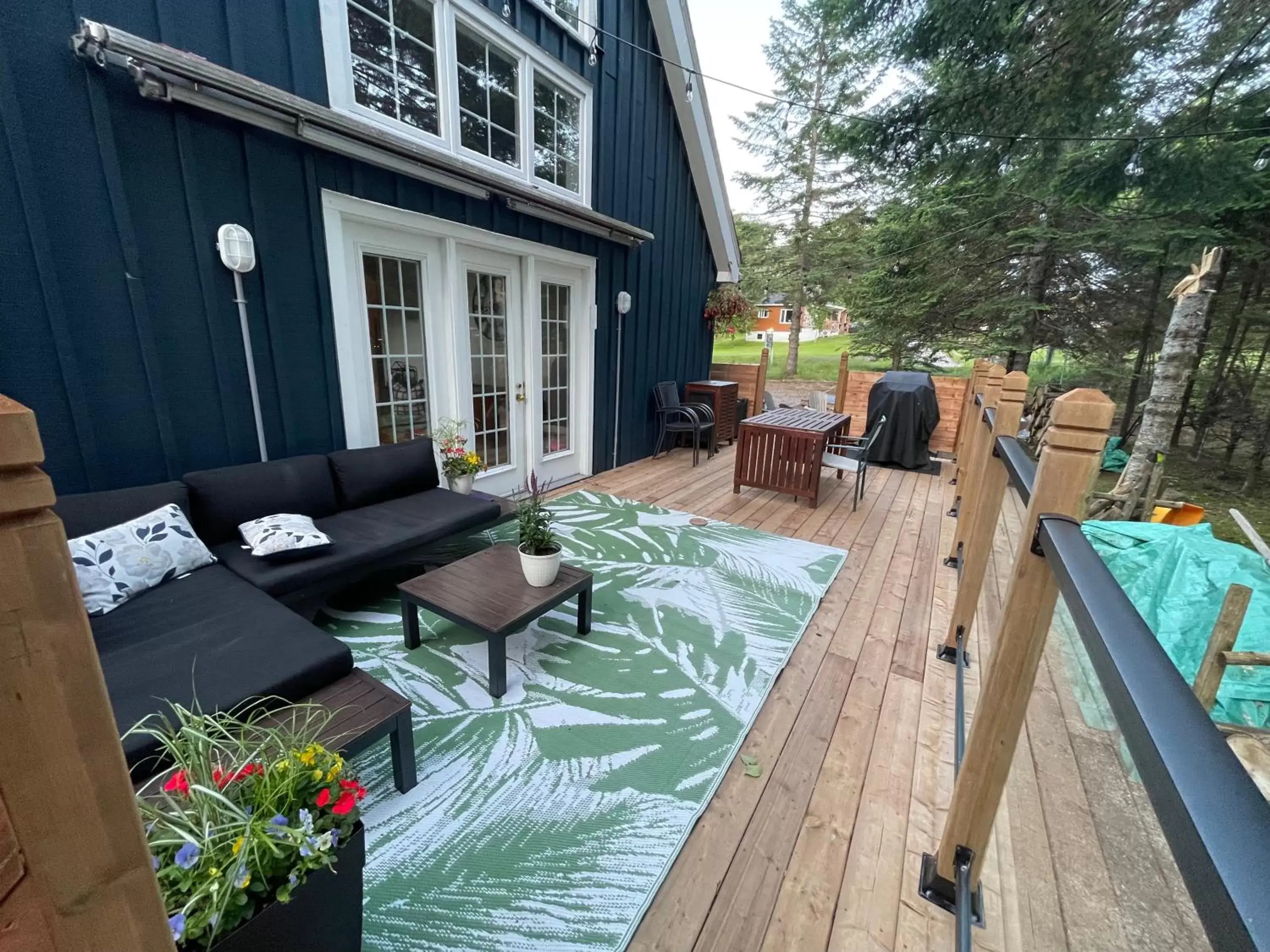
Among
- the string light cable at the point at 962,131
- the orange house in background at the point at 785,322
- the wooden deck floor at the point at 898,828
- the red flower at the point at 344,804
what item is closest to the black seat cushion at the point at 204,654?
the red flower at the point at 344,804

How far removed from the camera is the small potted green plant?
2.22m

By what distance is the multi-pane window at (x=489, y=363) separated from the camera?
12.9 ft

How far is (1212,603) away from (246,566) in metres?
4.75

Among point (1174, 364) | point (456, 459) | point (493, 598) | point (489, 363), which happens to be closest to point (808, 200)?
point (1174, 364)

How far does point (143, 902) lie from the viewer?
0.44 metres

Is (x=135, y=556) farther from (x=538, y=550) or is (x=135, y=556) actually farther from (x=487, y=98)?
(x=487, y=98)

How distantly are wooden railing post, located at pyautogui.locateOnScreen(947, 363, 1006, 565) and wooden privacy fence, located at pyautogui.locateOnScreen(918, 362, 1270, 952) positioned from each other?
0.73 m

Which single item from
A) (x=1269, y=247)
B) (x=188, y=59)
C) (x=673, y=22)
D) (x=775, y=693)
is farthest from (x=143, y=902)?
(x=1269, y=247)

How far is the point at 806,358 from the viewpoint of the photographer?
18766 mm

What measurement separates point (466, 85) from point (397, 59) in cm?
53

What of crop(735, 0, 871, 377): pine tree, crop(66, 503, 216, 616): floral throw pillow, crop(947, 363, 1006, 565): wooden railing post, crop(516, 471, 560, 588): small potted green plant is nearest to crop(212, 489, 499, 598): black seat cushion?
crop(66, 503, 216, 616): floral throw pillow

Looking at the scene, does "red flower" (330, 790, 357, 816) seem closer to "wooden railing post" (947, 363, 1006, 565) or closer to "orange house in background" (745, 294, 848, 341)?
"wooden railing post" (947, 363, 1006, 565)

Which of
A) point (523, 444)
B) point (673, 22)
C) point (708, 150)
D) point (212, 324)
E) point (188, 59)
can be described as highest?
point (673, 22)

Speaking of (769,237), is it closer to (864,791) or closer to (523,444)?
(523,444)
